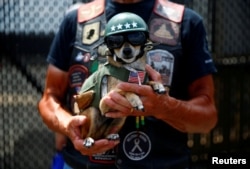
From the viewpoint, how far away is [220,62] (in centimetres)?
299

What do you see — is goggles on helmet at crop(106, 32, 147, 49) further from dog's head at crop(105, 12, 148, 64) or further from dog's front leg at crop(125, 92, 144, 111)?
dog's front leg at crop(125, 92, 144, 111)

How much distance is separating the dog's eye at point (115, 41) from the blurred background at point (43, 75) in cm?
152

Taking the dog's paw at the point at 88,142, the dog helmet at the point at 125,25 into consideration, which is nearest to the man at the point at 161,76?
the dog's paw at the point at 88,142

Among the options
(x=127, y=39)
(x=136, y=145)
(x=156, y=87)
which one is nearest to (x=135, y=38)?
(x=127, y=39)

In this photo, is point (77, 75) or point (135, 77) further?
point (77, 75)

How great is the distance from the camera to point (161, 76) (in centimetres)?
145

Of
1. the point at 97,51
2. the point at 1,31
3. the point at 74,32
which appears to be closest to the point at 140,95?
the point at 97,51

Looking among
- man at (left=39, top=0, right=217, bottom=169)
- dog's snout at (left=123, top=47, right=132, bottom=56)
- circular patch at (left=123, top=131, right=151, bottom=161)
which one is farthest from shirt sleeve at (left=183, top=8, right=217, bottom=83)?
dog's snout at (left=123, top=47, right=132, bottom=56)

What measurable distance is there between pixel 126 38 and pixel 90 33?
0.35 metres

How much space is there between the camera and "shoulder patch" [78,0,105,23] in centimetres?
156

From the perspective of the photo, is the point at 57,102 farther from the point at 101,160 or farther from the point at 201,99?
the point at 201,99

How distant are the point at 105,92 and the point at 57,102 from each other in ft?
1.29

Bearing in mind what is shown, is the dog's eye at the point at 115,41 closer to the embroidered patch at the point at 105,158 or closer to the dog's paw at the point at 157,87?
the dog's paw at the point at 157,87

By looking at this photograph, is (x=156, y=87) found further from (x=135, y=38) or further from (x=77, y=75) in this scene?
(x=77, y=75)
